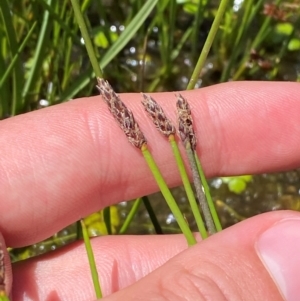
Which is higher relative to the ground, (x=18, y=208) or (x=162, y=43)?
(x=162, y=43)

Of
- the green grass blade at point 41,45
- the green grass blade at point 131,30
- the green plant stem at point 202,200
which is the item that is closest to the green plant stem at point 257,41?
the green grass blade at point 131,30

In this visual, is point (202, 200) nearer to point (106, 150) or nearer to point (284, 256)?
point (284, 256)


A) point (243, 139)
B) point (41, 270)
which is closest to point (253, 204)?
point (243, 139)

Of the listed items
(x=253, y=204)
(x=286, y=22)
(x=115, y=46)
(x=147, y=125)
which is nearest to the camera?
(x=147, y=125)

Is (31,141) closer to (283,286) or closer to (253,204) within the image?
(283,286)

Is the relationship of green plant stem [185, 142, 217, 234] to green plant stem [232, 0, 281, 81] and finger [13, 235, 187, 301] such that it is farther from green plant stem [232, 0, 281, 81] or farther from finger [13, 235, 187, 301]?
green plant stem [232, 0, 281, 81]

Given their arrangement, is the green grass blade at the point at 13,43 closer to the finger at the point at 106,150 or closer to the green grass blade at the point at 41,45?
the green grass blade at the point at 41,45

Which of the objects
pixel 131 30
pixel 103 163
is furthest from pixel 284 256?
pixel 131 30

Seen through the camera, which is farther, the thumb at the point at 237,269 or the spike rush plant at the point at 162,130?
the spike rush plant at the point at 162,130

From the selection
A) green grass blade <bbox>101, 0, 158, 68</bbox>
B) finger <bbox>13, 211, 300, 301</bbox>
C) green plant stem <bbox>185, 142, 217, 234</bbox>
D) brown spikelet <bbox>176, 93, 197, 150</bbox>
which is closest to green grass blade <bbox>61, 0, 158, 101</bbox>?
green grass blade <bbox>101, 0, 158, 68</bbox>
